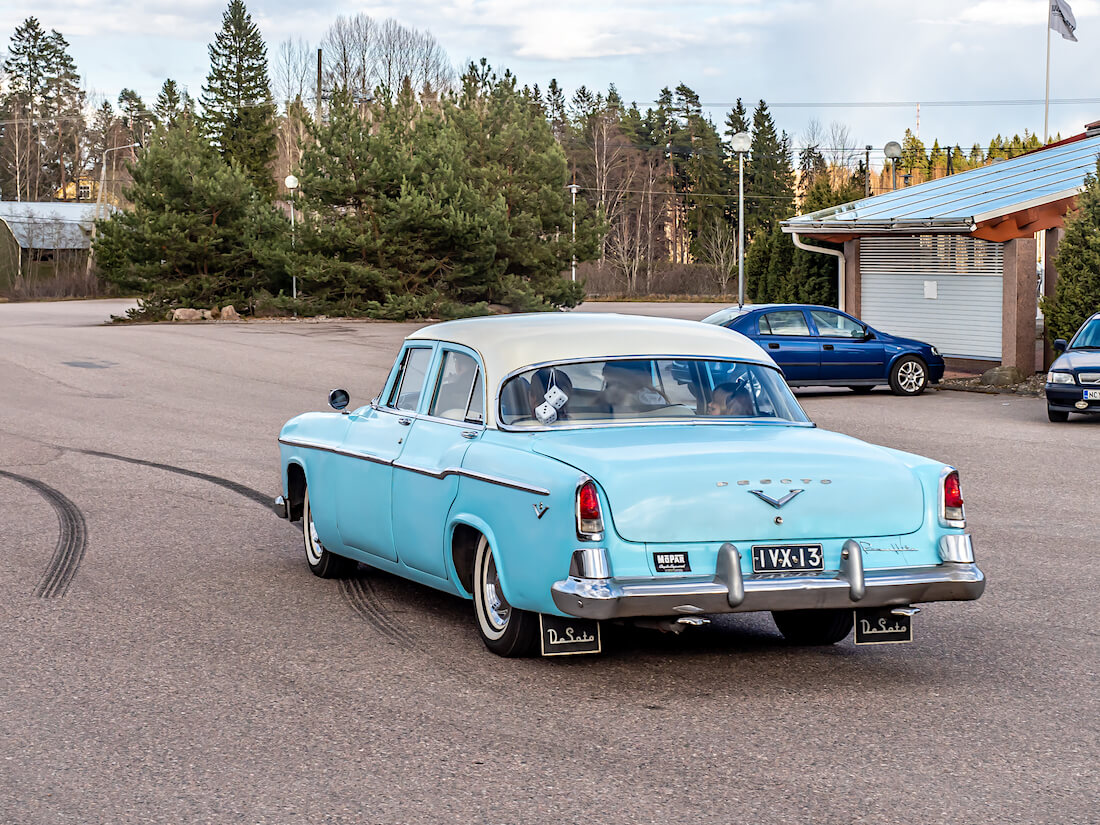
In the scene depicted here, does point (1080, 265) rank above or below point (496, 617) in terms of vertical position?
above

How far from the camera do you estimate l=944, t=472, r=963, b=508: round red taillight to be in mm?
6297

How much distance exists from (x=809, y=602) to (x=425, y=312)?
45006 millimetres

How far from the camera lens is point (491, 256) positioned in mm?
50312

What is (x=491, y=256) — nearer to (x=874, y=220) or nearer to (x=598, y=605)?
(x=874, y=220)

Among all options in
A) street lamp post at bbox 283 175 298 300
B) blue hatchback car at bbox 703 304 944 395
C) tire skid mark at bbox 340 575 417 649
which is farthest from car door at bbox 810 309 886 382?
street lamp post at bbox 283 175 298 300

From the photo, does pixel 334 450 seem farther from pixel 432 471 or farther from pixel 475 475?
pixel 475 475

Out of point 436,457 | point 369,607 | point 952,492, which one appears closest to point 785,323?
point 369,607

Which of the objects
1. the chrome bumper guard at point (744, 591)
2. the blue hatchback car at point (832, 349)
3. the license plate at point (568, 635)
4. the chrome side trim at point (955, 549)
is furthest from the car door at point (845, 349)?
the license plate at point (568, 635)

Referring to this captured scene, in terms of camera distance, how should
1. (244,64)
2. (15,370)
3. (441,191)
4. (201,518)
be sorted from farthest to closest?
(244,64) → (441,191) → (15,370) → (201,518)

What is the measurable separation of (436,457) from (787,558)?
6.17ft

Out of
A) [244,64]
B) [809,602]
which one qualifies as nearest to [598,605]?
[809,602]

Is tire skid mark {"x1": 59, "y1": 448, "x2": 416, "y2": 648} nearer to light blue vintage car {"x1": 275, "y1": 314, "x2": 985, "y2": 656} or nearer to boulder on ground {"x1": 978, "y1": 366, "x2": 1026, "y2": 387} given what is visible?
light blue vintage car {"x1": 275, "y1": 314, "x2": 985, "y2": 656}

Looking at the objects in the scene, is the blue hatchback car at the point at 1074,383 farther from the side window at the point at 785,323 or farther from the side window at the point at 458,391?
the side window at the point at 458,391

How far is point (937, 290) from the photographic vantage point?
29.7 m
